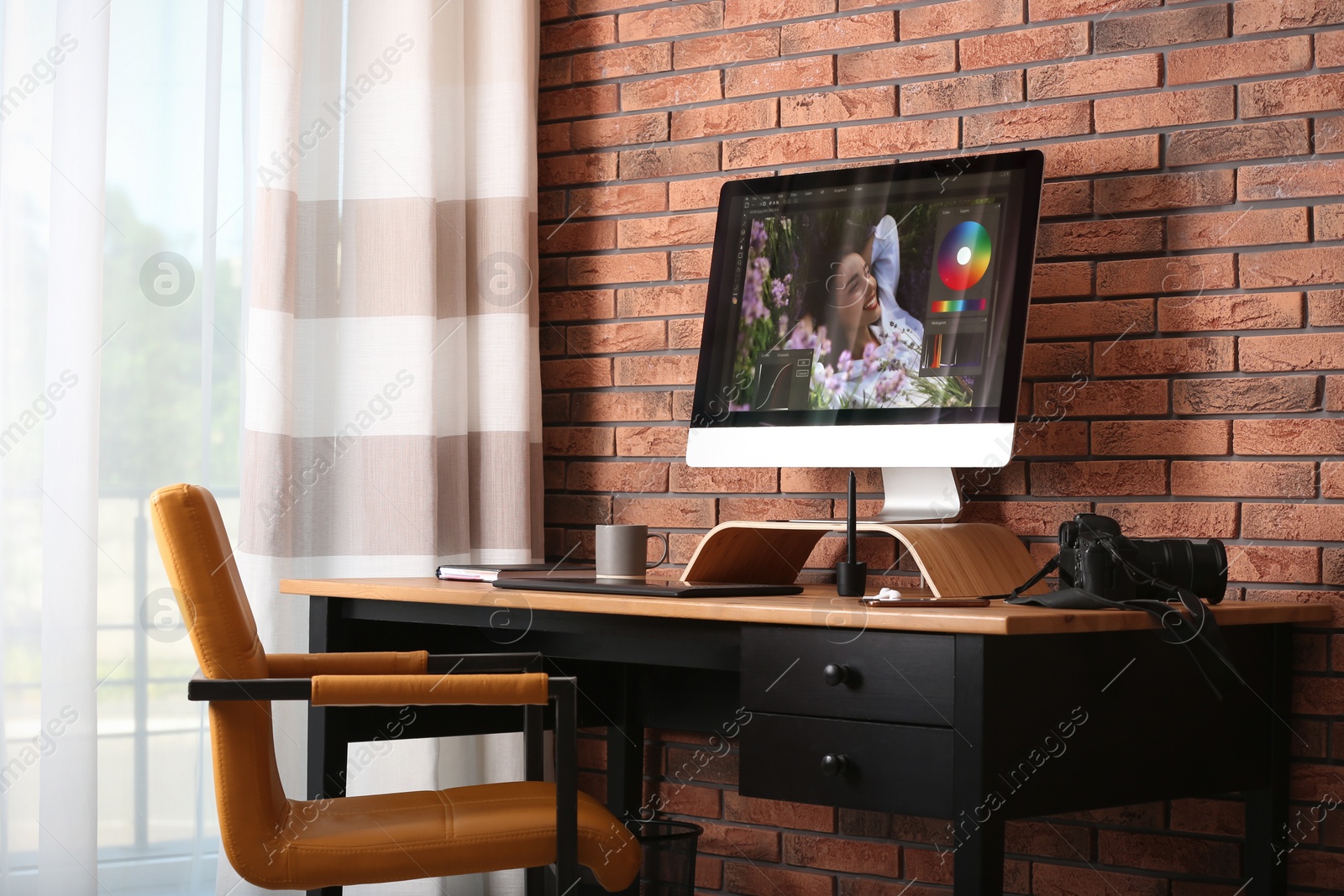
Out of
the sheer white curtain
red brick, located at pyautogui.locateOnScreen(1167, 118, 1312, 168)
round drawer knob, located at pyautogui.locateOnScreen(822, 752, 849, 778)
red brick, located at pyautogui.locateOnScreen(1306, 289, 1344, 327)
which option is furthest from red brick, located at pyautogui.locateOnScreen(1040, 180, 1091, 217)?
the sheer white curtain

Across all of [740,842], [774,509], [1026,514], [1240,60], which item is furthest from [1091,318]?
[740,842]

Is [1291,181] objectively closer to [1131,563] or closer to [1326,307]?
[1326,307]

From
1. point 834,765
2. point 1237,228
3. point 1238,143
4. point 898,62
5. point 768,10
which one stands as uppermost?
point 768,10

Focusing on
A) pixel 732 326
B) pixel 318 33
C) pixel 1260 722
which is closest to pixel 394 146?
pixel 318 33

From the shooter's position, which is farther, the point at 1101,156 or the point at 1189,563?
the point at 1101,156

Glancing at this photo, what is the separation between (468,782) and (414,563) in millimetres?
450

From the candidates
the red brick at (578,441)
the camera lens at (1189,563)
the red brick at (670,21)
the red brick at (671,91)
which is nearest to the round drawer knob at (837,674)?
the camera lens at (1189,563)

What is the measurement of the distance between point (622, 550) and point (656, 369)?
2.11ft

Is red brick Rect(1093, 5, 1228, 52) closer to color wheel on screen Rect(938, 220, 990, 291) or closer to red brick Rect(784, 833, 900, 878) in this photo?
color wheel on screen Rect(938, 220, 990, 291)

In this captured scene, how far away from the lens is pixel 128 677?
2076 millimetres

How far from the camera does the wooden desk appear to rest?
56.9 inches

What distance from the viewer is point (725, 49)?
8.25 feet

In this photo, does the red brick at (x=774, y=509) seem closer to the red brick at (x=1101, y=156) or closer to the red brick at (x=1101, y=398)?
the red brick at (x=1101, y=398)

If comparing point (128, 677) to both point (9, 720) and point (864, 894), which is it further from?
point (864, 894)
